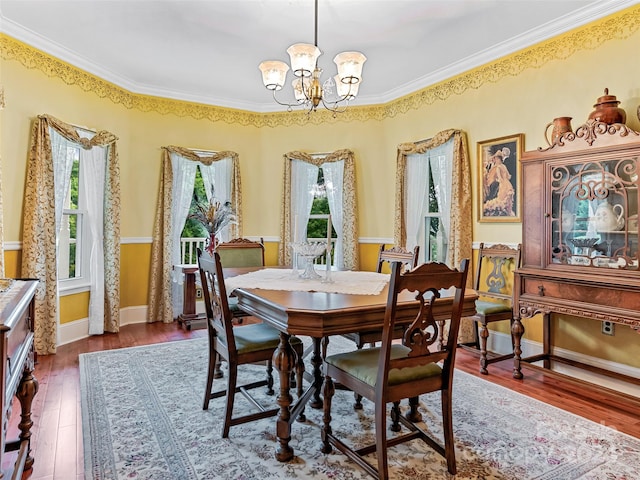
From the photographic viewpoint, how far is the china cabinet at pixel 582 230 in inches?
107

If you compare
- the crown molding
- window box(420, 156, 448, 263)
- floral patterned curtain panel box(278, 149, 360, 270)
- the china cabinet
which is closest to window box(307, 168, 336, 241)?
floral patterned curtain panel box(278, 149, 360, 270)

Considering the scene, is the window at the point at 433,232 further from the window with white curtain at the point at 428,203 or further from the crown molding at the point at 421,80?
the crown molding at the point at 421,80

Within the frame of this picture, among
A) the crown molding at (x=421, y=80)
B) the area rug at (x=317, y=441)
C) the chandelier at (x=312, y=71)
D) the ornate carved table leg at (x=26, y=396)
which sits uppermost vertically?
the crown molding at (x=421, y=80)

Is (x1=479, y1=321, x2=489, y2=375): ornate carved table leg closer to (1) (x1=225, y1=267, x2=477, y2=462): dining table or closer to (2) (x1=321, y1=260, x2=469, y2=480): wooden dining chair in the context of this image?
(1) (x1=225, y1=267, x2=477, y2=462): dining table

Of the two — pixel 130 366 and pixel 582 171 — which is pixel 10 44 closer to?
pixel 130 366

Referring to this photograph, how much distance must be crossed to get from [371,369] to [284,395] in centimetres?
50

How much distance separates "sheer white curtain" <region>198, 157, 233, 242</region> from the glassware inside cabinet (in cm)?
381

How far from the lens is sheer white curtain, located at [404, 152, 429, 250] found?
4.87 m

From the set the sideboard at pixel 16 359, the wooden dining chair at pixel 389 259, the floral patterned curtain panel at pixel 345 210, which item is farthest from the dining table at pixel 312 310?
the floral patterned curtain panel at pixel 345 210

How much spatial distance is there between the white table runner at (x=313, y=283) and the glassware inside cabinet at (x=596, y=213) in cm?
141

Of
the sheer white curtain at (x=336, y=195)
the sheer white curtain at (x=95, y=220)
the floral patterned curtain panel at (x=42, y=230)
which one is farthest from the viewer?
the sheer white curtain at (x=336, y=195)

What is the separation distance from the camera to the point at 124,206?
16.2 ft

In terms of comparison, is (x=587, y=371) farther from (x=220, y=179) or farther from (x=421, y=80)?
(x=220, y=179)

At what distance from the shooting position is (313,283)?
8.55 feet
